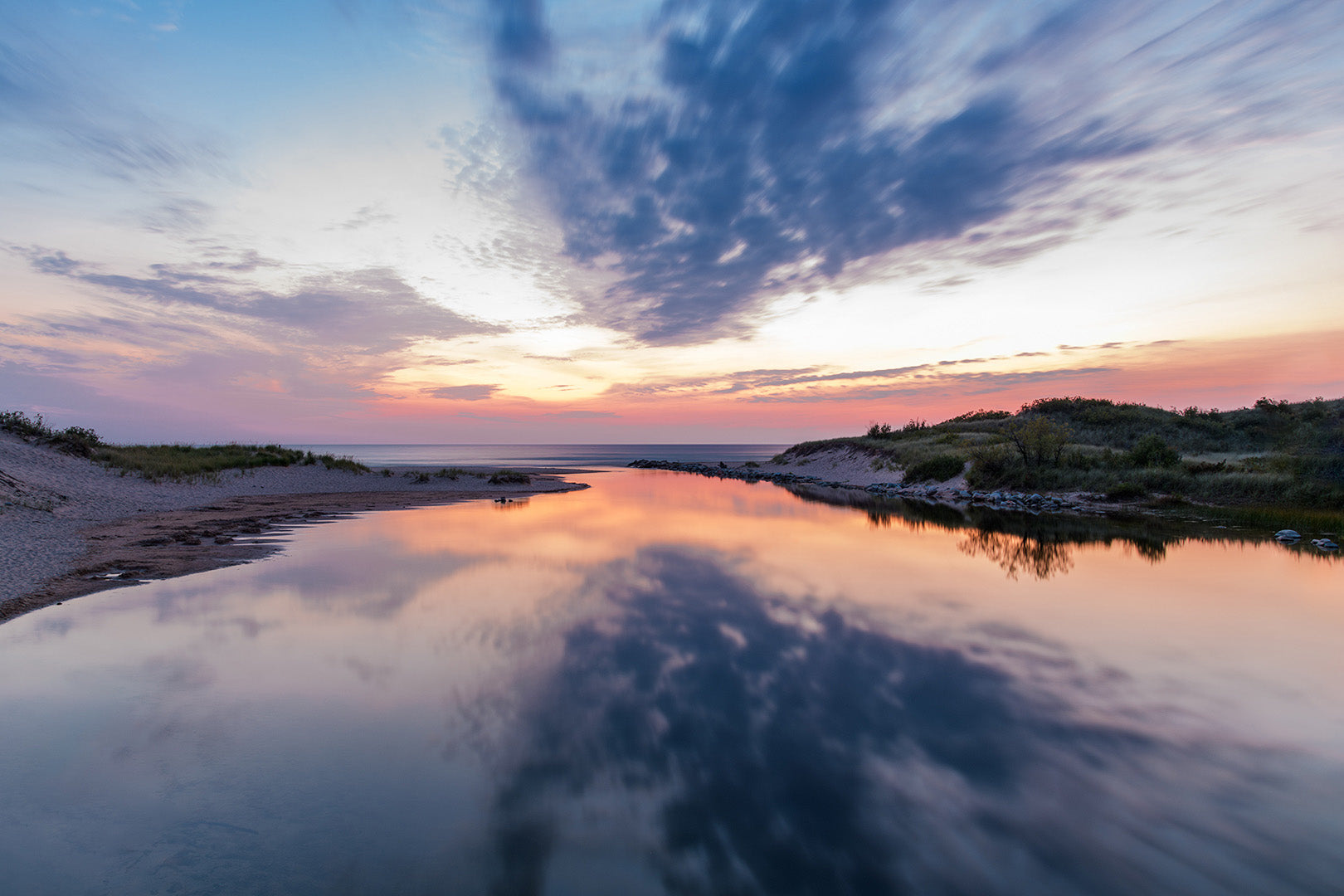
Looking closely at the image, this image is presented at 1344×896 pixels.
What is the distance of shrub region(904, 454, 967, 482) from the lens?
3522cm

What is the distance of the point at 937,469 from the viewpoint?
1417 inches

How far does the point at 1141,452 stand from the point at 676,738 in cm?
3318

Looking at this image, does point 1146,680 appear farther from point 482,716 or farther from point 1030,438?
point 1030,438

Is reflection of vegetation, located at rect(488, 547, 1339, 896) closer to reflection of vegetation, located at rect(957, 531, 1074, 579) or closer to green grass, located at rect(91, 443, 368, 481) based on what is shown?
reflection of vegetation, located at rect(957, 531, 1074, 579)

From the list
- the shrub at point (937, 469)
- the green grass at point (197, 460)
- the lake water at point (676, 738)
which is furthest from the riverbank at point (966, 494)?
the green grass at point (197, 460)

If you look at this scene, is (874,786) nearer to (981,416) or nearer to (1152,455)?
(1152,455)

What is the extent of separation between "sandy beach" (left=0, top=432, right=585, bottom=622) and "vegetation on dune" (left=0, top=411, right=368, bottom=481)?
0.81 meters

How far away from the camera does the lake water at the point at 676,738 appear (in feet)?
13.7

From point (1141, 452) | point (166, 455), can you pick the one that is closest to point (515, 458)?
point (166, 455)

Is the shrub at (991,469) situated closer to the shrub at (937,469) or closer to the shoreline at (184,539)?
the shrub at (937,469)

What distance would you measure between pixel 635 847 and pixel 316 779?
3208mm

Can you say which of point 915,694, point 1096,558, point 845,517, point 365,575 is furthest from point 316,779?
point 845,517

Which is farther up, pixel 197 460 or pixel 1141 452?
pixel 197 460

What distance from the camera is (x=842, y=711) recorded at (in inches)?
260
